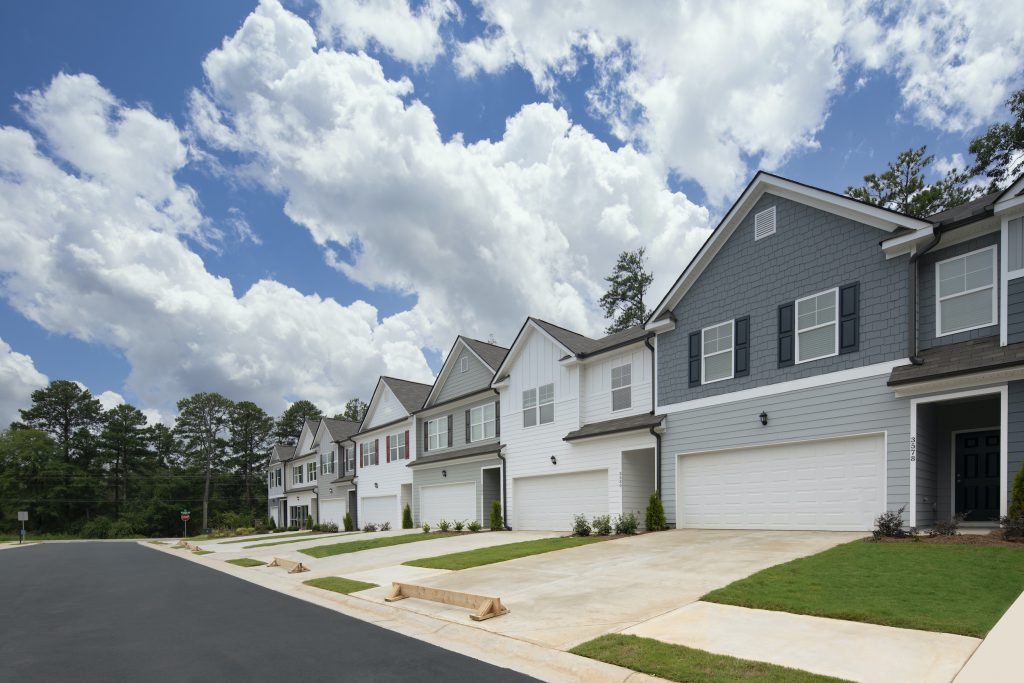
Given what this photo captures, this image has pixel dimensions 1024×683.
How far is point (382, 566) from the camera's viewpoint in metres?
16.0

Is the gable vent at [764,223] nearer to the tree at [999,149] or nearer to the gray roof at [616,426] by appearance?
the gray roof at [616,426]

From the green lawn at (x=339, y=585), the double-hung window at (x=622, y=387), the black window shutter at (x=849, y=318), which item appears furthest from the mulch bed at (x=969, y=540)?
the green lawn at (x=339, y=585)

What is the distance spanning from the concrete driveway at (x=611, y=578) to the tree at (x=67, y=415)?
77975 mm

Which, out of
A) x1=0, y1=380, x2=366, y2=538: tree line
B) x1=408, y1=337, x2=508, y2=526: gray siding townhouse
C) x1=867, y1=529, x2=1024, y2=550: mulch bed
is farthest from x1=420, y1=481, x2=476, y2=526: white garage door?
x1=0, y1=380, x2=366, y2=538: tree line

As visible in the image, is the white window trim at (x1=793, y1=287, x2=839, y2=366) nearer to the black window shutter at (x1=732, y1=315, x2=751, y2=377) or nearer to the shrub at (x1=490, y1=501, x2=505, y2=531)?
the black window shutter at (x1=732, y1=315, x2=751, y2=377)

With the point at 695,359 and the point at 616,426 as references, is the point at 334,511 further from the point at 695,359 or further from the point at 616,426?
the point at 695,359

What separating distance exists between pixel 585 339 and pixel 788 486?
1118 cm

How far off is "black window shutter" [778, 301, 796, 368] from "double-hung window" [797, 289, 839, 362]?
0.15 m

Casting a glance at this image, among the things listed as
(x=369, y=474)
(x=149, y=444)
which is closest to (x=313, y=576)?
(x=369, y=474)

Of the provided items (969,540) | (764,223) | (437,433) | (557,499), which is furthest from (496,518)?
(969,540)

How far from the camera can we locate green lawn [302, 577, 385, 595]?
12.5 m

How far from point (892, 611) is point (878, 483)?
6922 mm

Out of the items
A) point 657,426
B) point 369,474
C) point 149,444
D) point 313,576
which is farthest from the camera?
point 149,444

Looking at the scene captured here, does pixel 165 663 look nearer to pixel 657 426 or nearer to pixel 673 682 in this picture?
pixel 673 682
